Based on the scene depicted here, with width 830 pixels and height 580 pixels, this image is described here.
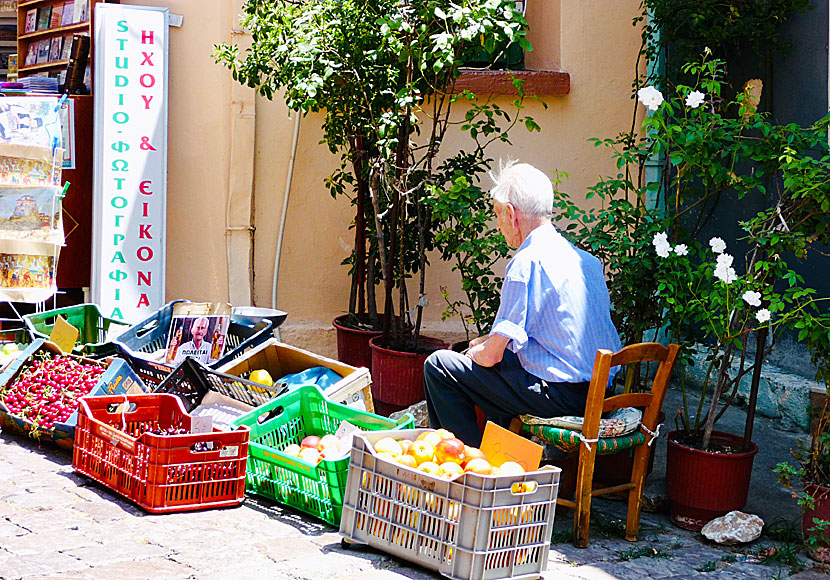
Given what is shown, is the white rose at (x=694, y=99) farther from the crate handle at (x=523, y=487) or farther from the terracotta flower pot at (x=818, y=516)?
the crate handle at (x=523, y=487)

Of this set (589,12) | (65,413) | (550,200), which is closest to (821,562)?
(550,200)

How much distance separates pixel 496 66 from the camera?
21.1 ft

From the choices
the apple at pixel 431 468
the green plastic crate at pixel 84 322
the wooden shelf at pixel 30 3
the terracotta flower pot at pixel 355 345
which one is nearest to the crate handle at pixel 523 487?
the apple at pixel 431 468

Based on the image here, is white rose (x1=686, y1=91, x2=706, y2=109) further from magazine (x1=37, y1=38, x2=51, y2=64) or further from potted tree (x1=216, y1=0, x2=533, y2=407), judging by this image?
magazine (x1=37, y1=38, x2=51, y2=64)

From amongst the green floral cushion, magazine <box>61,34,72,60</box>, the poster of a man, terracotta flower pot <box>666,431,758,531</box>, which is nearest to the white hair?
the green floral cushion

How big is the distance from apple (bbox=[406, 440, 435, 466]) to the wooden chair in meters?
0.53

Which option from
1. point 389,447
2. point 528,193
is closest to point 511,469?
point 389,447

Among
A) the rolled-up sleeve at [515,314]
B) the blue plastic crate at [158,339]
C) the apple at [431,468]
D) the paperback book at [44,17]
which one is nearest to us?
the apple at [431,468]

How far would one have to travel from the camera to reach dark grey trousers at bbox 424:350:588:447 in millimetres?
3705

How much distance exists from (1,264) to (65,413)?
5.52 feet

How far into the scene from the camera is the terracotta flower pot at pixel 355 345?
222 inches

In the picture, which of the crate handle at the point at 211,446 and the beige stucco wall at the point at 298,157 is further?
the beige stucco wall at the point at 298,157

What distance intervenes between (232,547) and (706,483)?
6.30ft

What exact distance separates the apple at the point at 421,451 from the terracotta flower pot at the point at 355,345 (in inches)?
87.6
